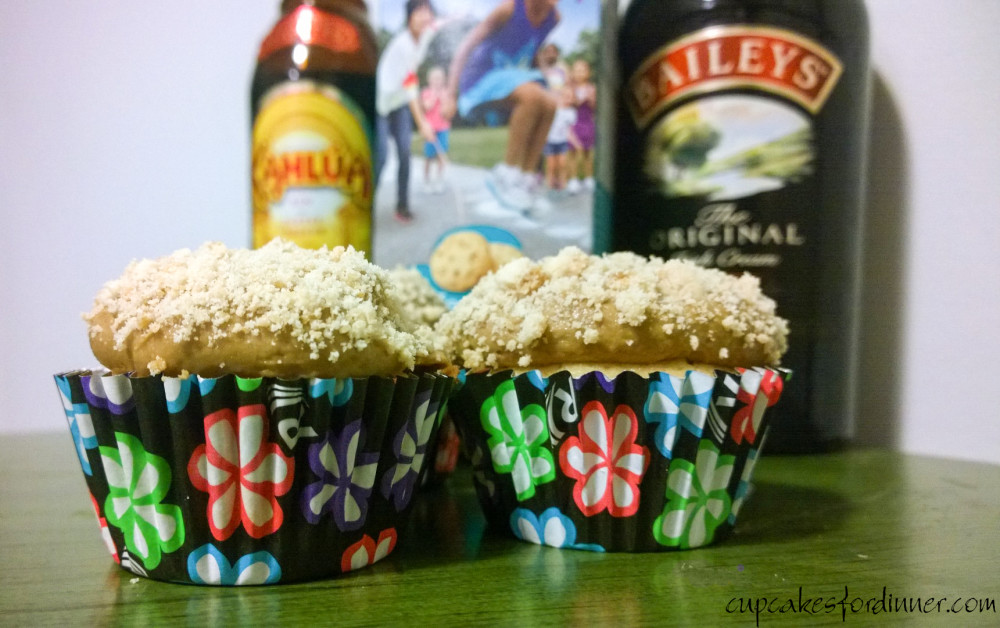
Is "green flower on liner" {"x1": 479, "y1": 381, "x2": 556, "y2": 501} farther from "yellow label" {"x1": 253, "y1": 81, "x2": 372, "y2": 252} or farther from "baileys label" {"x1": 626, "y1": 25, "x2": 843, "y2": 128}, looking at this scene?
"baileys label" {"x1": 626, "y1": 25, "x2": 843, "y2": 128}

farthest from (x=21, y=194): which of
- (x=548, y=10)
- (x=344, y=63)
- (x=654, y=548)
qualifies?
(x=654, y=548)

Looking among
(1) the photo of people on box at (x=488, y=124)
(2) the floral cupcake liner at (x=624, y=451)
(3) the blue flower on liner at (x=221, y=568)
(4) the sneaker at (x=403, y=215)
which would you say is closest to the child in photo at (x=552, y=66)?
(1) the photo of people on box at (x=488, y=124)

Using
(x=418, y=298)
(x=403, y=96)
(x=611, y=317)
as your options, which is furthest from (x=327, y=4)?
(x=611, y=317)

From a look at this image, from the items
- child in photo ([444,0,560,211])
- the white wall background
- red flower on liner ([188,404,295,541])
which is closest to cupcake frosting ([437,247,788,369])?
red flower on liner ([188,404,295,541])

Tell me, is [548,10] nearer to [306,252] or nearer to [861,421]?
[306,252]

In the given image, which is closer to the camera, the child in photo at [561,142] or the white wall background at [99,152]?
the child in photo at [561,142]

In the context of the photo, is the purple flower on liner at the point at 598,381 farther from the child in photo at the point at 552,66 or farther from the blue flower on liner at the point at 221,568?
the child in photo at the point at 552,66

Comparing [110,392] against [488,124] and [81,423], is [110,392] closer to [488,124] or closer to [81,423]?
[81,423]

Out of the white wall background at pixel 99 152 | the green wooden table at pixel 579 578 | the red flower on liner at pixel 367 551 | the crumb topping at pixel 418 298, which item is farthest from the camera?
the white wall background at pixel 99 152

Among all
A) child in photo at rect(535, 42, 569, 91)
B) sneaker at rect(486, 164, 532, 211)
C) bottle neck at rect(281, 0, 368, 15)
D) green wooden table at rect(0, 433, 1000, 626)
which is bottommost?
green wooden table at rect(0, 433, 1000, 626)
